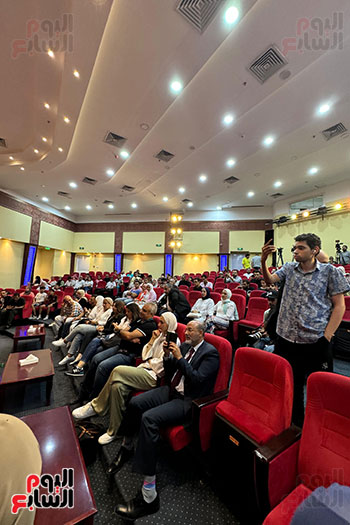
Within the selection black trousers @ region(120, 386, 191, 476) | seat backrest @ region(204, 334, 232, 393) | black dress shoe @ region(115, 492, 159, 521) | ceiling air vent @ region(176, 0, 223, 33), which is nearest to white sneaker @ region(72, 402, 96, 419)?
black trousers @ region(120, 386, 191, 476)

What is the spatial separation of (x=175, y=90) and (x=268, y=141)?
10.3ft

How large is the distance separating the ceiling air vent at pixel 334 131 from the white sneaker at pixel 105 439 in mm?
7686

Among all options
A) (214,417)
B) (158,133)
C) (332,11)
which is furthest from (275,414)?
(158,133)

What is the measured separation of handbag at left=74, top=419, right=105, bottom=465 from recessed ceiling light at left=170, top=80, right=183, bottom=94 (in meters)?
5.52

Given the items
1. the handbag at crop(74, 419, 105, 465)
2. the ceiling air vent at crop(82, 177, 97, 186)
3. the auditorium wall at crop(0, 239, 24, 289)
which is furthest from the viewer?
the auditorium wall at crop(0, 239, 24, 289)

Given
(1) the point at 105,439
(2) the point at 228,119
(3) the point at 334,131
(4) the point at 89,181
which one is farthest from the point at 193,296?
(4) the point at 89,181

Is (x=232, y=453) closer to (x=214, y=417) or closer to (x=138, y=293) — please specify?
(x=214, y=417)

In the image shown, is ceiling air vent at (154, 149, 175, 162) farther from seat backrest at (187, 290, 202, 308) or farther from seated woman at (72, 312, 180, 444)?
seated woman at (72, 312, 180, 444)

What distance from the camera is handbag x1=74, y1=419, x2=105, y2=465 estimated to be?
5.32 ft

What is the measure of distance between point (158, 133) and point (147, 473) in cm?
660

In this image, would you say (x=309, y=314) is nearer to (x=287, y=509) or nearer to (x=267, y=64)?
(x=287, y=509)

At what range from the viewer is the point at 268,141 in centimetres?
612

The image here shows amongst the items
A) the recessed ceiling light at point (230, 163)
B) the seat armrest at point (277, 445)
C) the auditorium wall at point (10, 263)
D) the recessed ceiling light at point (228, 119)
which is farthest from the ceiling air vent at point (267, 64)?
the auditorium wall at point (10, 263)

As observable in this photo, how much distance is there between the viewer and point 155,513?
1.26m
